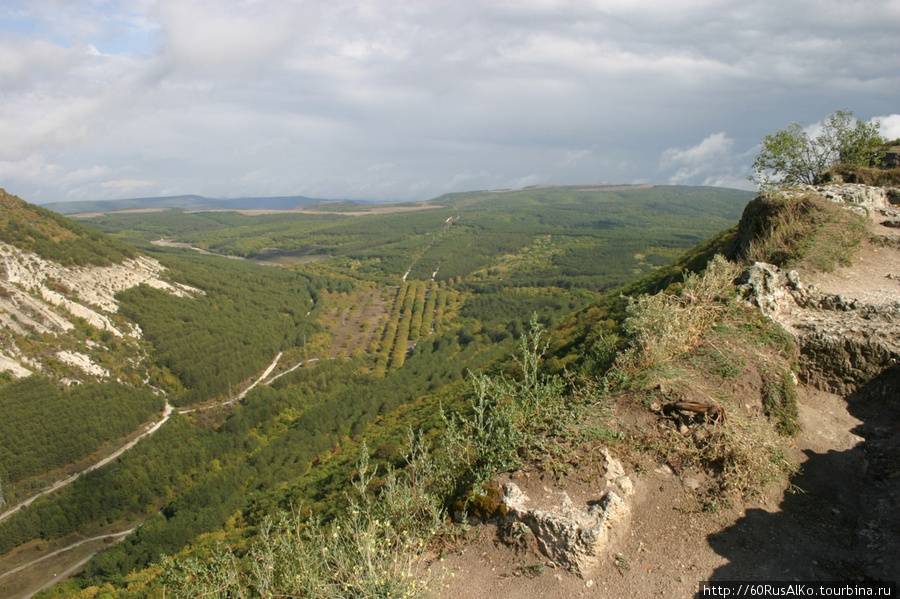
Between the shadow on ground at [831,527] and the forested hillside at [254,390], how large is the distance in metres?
5.01

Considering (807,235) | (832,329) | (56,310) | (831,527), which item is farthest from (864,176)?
(56,310)

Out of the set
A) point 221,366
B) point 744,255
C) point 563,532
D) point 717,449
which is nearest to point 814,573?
point 717,449

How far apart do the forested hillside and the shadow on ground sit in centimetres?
501

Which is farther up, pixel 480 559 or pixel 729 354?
pixel 729 354

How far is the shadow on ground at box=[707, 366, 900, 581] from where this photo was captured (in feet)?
19.9

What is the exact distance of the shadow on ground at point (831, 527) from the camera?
607 cm

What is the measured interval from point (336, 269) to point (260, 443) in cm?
9050

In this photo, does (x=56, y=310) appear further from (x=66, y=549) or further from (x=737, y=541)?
(x=737, y=541)

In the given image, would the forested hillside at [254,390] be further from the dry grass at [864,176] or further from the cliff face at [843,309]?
the dry grass at [864,176]

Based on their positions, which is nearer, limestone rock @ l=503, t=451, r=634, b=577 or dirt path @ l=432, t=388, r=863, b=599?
dirt path @ l=432, t=388, r=863, b=599

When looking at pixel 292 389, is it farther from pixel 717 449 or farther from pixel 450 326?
pixel 717 449

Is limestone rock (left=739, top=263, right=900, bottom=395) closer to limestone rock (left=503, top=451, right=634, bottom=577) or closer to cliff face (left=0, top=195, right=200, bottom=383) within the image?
limestone rock (left=503, top=451, right=634, bottom=577)

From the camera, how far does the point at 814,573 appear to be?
6.07 meters

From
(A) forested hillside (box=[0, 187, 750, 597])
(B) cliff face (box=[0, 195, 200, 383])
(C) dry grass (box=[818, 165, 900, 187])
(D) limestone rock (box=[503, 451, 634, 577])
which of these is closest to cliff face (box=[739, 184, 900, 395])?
(A) forested hillside (box=[0, 187, 750, 597])
